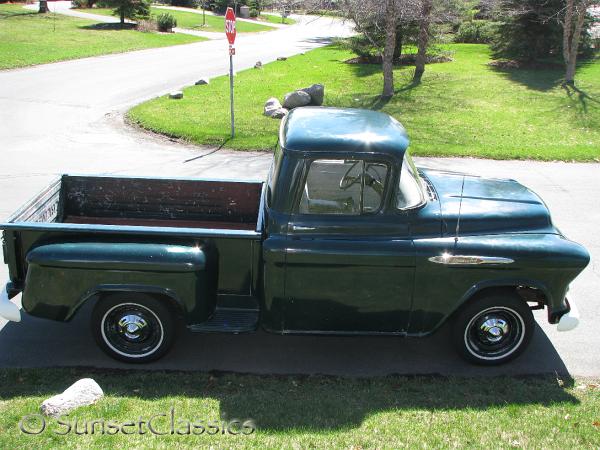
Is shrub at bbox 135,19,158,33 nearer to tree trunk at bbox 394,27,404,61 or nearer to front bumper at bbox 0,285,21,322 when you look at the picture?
Answer: tree trunk at bbox 394,27,404,61

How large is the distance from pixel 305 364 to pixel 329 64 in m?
22.4

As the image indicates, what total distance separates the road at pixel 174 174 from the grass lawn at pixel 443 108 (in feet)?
2.56

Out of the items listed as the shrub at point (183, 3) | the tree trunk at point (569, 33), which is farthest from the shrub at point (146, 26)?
the tree trunk at point (569, 33)

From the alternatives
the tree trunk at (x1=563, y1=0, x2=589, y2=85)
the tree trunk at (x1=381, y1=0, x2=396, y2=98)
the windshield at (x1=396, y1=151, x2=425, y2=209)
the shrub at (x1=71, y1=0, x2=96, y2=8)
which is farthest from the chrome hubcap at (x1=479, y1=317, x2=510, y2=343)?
the shrub at (x1=71, y1=0, x2=96, y2=8)

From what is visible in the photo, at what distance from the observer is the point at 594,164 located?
12.6 meters

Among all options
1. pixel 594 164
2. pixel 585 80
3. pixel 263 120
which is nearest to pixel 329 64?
pixel 585 80

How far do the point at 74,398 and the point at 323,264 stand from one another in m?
2.21

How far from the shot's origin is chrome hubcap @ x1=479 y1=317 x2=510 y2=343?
18.2 feet

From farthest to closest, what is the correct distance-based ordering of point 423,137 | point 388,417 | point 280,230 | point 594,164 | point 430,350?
point 423,137
point 594,164
point 430,350
point 280,230
point 388,417

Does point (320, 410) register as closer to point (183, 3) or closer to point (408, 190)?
point (408, 190)

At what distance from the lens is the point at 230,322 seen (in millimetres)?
5477

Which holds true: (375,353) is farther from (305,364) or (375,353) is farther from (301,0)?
(301,0)

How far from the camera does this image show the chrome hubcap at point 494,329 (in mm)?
5547
